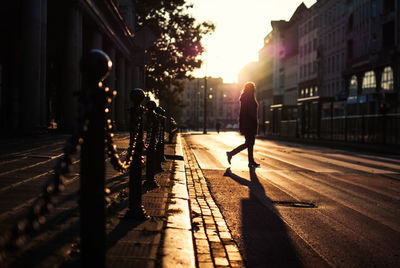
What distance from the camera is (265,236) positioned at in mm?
4449

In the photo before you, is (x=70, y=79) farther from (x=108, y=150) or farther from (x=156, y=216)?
(x=108, y=150)

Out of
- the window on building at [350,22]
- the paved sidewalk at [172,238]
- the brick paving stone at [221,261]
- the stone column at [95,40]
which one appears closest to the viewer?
the paved sidewalk at [172,238]

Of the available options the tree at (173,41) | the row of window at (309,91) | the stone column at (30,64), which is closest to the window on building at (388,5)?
the tree at (173,41)

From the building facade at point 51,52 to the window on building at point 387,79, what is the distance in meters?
23.6

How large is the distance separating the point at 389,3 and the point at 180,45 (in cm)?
2065

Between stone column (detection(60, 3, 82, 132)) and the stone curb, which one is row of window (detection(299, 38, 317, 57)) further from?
the stone curb

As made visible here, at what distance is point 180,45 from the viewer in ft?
131

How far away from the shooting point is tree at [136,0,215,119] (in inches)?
1554

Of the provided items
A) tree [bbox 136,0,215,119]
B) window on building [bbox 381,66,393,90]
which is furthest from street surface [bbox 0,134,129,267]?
window on building [bbox 381,66,393,90]

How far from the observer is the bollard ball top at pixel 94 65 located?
2336 mm

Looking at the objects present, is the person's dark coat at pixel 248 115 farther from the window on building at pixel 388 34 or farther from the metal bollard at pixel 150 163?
the window on building at pixel 388 34

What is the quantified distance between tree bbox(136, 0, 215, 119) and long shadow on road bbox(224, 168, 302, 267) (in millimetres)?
33700

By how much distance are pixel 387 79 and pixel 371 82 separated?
3.75m

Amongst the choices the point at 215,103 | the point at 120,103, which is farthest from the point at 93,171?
Result: the point at 215,103
